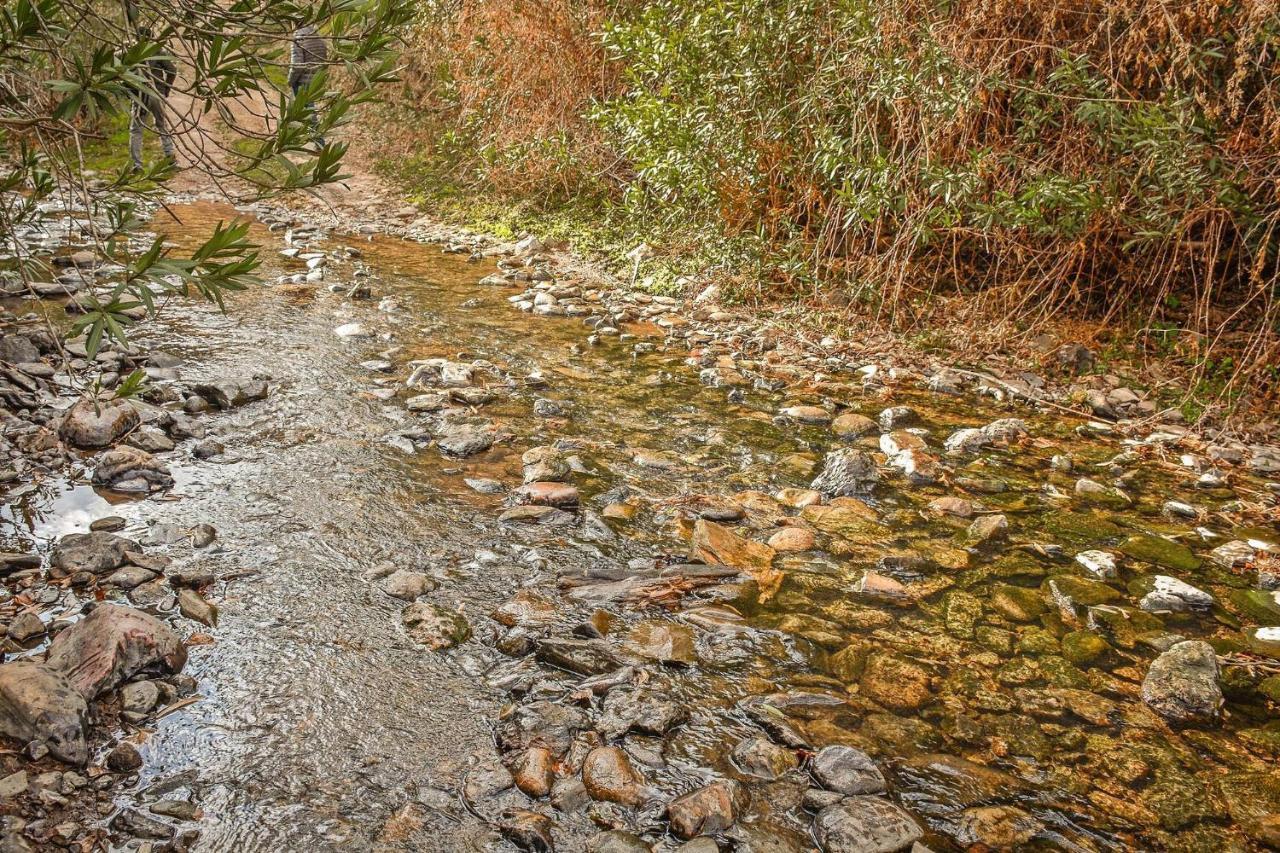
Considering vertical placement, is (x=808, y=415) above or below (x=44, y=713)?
below

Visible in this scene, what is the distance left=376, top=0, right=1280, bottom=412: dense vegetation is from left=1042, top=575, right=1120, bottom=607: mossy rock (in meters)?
2.14

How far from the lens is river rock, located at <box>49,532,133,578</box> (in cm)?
279

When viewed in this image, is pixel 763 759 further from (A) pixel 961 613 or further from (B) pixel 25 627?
(B) pixel 25 627

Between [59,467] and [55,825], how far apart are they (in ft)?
7.08

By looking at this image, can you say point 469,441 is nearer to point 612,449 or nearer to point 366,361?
point 612,449

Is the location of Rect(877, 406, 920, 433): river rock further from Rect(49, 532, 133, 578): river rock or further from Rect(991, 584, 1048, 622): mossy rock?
Rect(49, 532, 133, 578): river rock

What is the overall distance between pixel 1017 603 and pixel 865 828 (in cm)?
140

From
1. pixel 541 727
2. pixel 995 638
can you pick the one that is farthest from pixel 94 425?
pixel 995 638

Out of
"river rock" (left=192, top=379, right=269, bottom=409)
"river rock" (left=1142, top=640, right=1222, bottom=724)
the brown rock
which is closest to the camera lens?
"river rock" (left=1142, top=640, right=1222, bottom=724)

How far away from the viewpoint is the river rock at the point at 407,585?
9.44 ft

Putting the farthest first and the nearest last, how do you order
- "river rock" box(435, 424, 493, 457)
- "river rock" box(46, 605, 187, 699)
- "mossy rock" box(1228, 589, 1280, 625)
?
"river rock" box(435, 424, 493, 457)
"mossy rock" box(1228, 589, 1280, 625)
"river rock" box(46, 605, 187, 699)

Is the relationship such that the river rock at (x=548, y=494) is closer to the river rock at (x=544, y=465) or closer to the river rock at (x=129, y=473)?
the river rock at (x=544, y=465)

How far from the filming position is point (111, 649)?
7.52 ft

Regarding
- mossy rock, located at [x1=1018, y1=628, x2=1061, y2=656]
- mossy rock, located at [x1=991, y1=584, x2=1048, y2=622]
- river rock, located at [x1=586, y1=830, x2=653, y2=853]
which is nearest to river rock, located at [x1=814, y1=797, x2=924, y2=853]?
river rock, located at [x1=586, y1=830, x2=653, y2=853]
